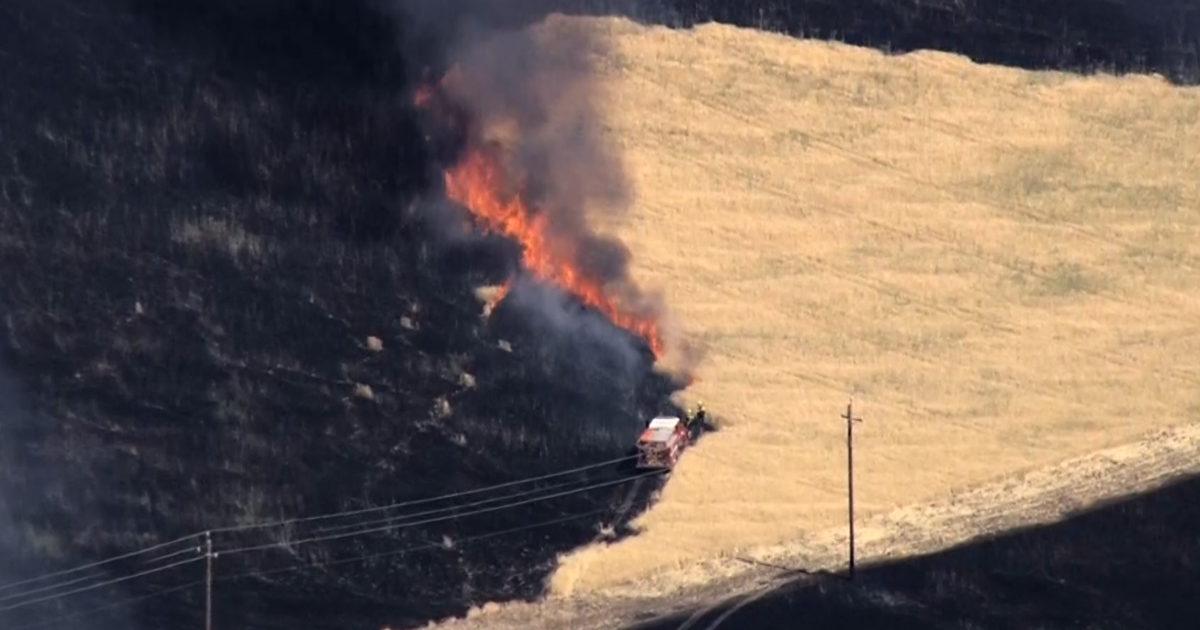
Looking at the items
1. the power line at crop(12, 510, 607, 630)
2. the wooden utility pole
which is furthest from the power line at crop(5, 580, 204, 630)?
the wooden utility pole

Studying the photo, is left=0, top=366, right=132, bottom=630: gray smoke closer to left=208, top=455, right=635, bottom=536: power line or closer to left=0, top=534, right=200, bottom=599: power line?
left=0, top=534, right=200, bottom=599: power line

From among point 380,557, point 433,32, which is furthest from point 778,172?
point 380,557

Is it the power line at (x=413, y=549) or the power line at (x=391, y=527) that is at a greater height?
the power line at (x=391, y=527)

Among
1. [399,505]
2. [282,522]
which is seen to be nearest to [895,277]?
[399,505]

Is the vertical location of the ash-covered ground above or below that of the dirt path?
above

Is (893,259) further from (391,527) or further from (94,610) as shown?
(94,610)

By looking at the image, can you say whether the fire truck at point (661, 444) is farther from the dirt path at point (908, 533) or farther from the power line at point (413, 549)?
the dirt path at point (908, 533)

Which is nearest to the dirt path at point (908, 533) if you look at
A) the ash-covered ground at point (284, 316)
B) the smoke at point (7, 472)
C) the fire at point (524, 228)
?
the ash-covered ground at point (284, 316)
